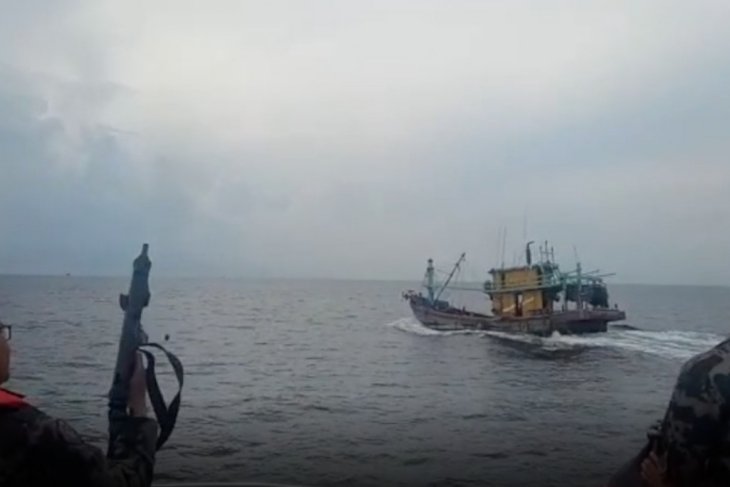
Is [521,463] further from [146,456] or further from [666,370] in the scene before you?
[666,370]

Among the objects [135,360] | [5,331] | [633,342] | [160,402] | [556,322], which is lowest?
[633,342]

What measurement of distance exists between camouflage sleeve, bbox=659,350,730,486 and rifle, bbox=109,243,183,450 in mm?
1553

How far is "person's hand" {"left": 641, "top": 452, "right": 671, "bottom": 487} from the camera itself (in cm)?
210

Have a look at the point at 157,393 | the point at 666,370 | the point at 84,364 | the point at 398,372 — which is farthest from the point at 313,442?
the point at 666,370

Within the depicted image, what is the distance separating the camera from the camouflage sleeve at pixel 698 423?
1.95 metres

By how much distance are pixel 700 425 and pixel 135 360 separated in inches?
67.9

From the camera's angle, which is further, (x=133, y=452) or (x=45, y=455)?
(x=133, y=452)

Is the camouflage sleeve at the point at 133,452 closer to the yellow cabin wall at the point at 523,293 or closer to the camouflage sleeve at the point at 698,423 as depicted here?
the camouflage sleeve at the point at 698,423

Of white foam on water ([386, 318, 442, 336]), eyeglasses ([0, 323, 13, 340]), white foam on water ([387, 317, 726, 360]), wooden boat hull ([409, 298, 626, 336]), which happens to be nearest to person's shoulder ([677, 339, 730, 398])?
eyeglasses ([0, 323, 13, 340])

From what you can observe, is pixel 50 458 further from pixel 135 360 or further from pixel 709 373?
pixel 709 373

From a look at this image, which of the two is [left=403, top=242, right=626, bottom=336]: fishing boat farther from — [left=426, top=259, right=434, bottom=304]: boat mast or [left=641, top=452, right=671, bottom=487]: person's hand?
[left=641, top=452, right=671, bottom=487]: person's hand

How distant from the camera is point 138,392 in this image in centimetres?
249

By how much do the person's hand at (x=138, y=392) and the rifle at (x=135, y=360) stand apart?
13 millimetres

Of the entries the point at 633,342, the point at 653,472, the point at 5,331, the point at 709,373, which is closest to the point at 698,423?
the point at 709,373
